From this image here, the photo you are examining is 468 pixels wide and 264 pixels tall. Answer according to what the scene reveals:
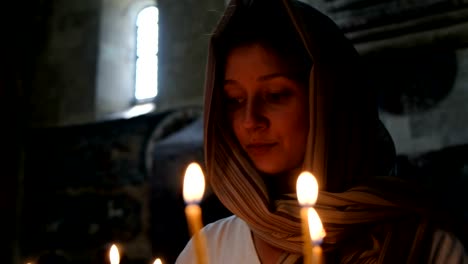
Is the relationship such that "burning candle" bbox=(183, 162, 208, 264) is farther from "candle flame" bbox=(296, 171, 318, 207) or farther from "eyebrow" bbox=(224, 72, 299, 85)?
"eyebrow" bbox=(224, 72, 299, 85)

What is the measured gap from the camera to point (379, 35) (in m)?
3.52

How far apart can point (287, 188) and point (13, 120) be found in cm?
550

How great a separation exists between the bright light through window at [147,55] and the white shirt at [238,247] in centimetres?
Result: 483

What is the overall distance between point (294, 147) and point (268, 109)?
121 mm

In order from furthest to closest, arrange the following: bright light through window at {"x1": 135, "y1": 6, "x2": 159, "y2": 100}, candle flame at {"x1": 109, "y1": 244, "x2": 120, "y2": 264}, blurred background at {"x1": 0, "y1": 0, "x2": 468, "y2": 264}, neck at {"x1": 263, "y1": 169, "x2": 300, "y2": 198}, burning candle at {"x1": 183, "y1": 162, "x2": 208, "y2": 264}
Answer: bright light through window at {"x1": 135, "y1": 6, "x2": 159, "y2": 100}, blurred background at {"x1": 0, "y1": 0, "x2": 468, "y2": 264}, neck at {"x1": 263, "y1": 169, "x2": 300, "y2": 198}, candle flame at {"x1": 109, "y1": 244, "x2": 120, "y2": 264}, burning candle at {"x1": 183, "y1": 162, "x2": 208, "y2": 264}

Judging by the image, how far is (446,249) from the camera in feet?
3.79

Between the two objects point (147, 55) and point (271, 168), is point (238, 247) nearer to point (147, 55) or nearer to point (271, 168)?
point (271, 168)

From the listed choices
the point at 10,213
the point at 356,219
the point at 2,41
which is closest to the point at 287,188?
the point at 356,219

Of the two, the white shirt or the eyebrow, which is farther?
the eyebrow

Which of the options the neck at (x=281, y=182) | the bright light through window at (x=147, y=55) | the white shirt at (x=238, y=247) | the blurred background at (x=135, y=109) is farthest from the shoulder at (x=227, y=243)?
the bright light through window at (x=147, y=55)

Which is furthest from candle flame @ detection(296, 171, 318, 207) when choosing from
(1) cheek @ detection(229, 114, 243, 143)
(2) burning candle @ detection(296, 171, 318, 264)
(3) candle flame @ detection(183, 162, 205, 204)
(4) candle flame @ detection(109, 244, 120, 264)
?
(1) cheek @ detection(229, 114, 243, 143)

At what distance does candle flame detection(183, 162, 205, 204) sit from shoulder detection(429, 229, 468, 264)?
64cm

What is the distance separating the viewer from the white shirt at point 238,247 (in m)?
1.15

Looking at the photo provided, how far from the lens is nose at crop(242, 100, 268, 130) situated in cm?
131
